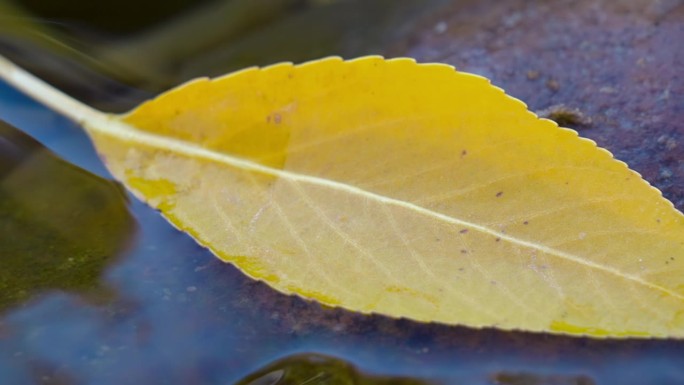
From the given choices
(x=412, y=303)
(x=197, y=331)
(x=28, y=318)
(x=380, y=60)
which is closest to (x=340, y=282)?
(x=412, y=303)

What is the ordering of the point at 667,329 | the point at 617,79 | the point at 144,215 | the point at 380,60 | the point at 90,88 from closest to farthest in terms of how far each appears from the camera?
the point at 667,329, the point at 380,60, the point at 144,215, the point at 617,79, the point at 90,88

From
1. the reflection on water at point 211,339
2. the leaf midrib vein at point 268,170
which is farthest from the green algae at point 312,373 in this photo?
the leaf midrib vein at point 268,170

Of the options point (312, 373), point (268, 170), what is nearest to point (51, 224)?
point (268, 170)

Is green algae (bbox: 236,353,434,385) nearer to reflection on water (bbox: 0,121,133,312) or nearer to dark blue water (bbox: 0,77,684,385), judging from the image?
dark blue water (bbox: 0,77,684,385)

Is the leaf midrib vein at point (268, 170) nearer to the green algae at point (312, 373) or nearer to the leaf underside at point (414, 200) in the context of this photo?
the leaf underside at point (414, 200)

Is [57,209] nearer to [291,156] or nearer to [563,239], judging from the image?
[291,156]

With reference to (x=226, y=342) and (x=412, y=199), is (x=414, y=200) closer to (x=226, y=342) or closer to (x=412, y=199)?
(x=412, y=199)
